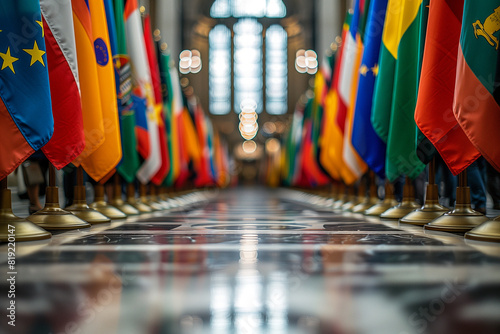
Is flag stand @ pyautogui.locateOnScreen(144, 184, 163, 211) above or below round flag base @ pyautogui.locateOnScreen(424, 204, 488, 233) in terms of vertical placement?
below

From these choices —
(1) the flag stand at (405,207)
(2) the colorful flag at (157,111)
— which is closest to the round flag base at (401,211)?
(1) the flag stand at (405,207)

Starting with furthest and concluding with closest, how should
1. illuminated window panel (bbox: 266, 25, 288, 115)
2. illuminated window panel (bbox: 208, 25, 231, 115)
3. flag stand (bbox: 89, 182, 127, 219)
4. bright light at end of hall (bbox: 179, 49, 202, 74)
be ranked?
illuminated window panel (bbox: 266, 25, 288, 115) → illuminated window panel (bbox: 208, 25, 231, 115) → bright light at end of hall (bbox: 179, 49, 202, 74) → flag stand (bbox: 89, 182, 127, 219)

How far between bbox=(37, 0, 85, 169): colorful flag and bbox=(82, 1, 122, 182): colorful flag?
0.54 metres

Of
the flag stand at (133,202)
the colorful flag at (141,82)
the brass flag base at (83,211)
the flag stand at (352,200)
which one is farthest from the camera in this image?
the flag stand at (352,200)

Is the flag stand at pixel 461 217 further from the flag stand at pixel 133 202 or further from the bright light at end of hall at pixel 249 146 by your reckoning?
the bright light at end of hall at pixel 249 146

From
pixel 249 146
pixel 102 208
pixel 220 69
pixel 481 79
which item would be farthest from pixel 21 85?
pixel 220 69

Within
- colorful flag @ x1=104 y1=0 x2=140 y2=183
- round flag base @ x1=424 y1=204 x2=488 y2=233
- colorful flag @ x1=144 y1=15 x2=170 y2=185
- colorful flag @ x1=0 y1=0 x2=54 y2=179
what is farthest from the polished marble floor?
colorful flag @ x1=144 y1=15 x2=170 y2=185

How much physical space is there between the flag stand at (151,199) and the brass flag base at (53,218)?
1.72 m

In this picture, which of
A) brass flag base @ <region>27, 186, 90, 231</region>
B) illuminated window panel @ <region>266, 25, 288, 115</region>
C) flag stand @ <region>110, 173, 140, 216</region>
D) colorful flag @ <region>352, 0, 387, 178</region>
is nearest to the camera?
brass flag base @ <region>27, 186, 90, 231</region>

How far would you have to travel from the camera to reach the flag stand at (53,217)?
2316 millimetres

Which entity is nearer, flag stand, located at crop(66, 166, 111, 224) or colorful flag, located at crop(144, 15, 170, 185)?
flag stand, located at crop(66, 166, 111, 224)

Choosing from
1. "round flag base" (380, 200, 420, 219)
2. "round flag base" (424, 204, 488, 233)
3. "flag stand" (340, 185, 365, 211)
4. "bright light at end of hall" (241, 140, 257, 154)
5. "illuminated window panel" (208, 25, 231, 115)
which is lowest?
"flag stand" (340, 185, 365, 211)

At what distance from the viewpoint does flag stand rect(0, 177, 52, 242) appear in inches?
72.5

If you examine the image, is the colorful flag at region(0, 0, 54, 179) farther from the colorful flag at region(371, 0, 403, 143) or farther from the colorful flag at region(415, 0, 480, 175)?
the colorful flag at region(371, 0, 403, 143)
